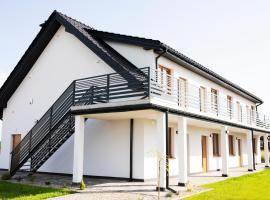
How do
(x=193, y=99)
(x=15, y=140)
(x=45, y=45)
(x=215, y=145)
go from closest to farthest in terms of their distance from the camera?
(x=193, y=99)
(x=45, y=45)
(x=15, y=140)
(x=215, y=145)

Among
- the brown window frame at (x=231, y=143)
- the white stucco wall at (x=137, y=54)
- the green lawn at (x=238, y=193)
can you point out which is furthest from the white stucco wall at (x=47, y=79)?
the brown window frame at (x=231, y=143)

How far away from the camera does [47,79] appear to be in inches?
781

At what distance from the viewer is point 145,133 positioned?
1516cm

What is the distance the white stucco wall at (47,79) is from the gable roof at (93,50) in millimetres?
445

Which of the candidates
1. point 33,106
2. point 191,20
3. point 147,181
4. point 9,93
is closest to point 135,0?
point 191,20

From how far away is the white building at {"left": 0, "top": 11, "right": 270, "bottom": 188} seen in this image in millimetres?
13336

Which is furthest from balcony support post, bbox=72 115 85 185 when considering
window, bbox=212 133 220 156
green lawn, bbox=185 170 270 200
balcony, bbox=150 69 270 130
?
window, bbox=212 133 220 156

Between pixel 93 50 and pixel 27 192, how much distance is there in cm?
791

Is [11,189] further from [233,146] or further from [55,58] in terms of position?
[233,146]

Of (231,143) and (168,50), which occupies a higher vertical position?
(168,50)

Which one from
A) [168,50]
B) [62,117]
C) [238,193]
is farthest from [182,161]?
[62,117]

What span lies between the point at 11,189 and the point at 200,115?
31.3 ft

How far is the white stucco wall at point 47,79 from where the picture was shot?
1786 centimetres

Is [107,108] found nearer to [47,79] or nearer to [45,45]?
[47,79]
